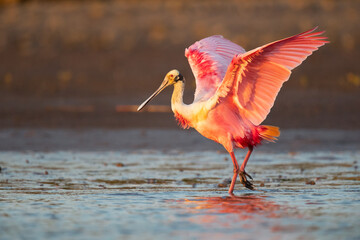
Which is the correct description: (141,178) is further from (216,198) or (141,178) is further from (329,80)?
(329,80)

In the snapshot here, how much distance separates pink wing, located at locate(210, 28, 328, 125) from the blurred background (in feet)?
17.9

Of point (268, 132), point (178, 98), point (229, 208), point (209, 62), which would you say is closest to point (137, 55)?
point (209, 62)

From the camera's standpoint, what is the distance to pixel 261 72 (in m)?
8.97

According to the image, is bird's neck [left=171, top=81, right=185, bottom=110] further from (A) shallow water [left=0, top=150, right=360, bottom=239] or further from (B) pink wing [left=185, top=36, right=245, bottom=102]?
(A) shallow water [left=0, top=150, right=360, bottom=239]

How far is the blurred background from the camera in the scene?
15.8 metres

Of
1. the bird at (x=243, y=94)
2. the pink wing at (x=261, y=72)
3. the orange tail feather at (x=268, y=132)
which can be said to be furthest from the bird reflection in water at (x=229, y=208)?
the pink wing at (x=261, y=72)

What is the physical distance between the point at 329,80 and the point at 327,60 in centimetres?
156

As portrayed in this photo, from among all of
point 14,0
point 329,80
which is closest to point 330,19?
point 329,80

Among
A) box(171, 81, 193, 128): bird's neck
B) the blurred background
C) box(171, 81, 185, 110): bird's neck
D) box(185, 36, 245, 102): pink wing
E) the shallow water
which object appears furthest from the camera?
the blurred background

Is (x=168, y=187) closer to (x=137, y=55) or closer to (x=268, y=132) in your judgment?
(x=268, y=132)

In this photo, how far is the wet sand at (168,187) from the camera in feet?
23.2

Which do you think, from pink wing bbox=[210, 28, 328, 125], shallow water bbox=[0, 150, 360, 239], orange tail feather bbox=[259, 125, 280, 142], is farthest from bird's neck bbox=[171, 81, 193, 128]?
orange tail feather bbox=[259, 125, 280, 142]

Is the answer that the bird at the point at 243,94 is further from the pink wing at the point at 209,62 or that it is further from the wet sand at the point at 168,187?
the wet sand at the point at 168,187

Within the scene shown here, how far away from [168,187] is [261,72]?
66.4 inches
